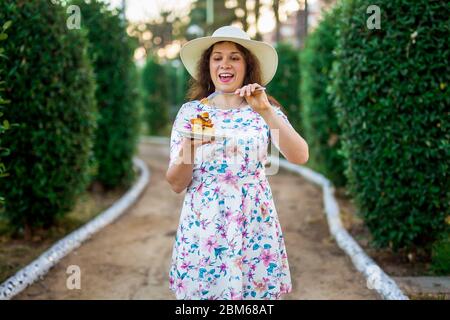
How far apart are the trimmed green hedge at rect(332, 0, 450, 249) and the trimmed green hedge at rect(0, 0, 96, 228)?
125 inches

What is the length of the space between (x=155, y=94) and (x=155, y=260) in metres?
15.8

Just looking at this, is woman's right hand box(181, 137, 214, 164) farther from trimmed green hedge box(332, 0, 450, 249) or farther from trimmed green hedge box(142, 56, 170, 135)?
trimmed green hedge box(142, 56, 170, 135)

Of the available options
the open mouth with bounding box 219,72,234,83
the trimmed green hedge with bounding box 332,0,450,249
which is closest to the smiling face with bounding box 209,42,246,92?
the open mouth with bounding box 219,72,234,83

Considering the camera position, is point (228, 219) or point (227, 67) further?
point (227, 67)

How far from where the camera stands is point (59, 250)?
593 cm

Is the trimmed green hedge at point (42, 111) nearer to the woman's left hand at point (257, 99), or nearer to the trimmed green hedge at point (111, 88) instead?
the trimmed green hedge at point (111, 88)

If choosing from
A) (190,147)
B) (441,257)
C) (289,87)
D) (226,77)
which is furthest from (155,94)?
(190,147)

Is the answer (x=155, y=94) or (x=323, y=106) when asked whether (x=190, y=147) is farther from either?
(x=155, y=94)

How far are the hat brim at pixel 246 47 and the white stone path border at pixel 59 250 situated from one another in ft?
8.63

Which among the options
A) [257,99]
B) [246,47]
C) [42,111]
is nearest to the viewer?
[257,99]

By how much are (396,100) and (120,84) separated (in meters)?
5.87

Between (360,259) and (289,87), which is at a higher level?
(289,87)

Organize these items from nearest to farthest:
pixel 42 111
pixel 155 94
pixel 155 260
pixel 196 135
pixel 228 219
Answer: pixel 196 135
pixel 228 219
pixel 42 111
pixel 155 260
pixel 155 94

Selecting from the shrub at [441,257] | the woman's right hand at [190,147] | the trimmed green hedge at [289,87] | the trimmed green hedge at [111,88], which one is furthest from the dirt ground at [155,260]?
the trimmed green hedge at [289,87]
